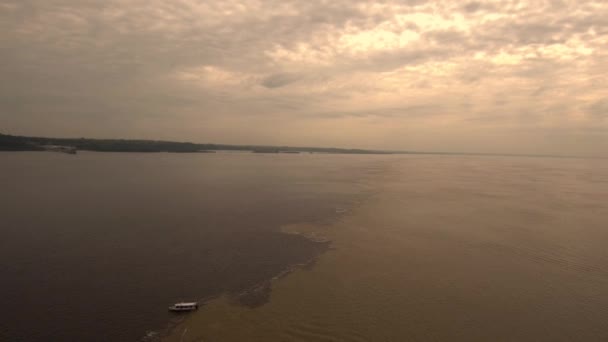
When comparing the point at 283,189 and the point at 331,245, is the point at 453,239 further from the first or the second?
the point at 283,189

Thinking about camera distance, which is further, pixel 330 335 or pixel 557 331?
pixel 557 331

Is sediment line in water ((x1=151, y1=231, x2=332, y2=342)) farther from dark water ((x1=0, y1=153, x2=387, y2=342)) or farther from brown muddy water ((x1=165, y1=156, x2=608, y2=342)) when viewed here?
dark water ((x1=0, y1=153, x2=387, y2=342))

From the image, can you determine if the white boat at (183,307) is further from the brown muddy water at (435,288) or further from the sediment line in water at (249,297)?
the brown muddy water at (435,288)

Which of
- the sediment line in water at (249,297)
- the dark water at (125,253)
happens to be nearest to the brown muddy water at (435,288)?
the sediment line in water at (249,297)

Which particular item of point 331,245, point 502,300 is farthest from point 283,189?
point 502,300

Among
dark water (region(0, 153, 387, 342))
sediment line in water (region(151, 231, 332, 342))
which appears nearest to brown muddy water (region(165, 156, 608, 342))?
sediment line in water (region(151, 231, 332, 342))

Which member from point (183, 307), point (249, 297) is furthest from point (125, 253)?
point (249, 297)
